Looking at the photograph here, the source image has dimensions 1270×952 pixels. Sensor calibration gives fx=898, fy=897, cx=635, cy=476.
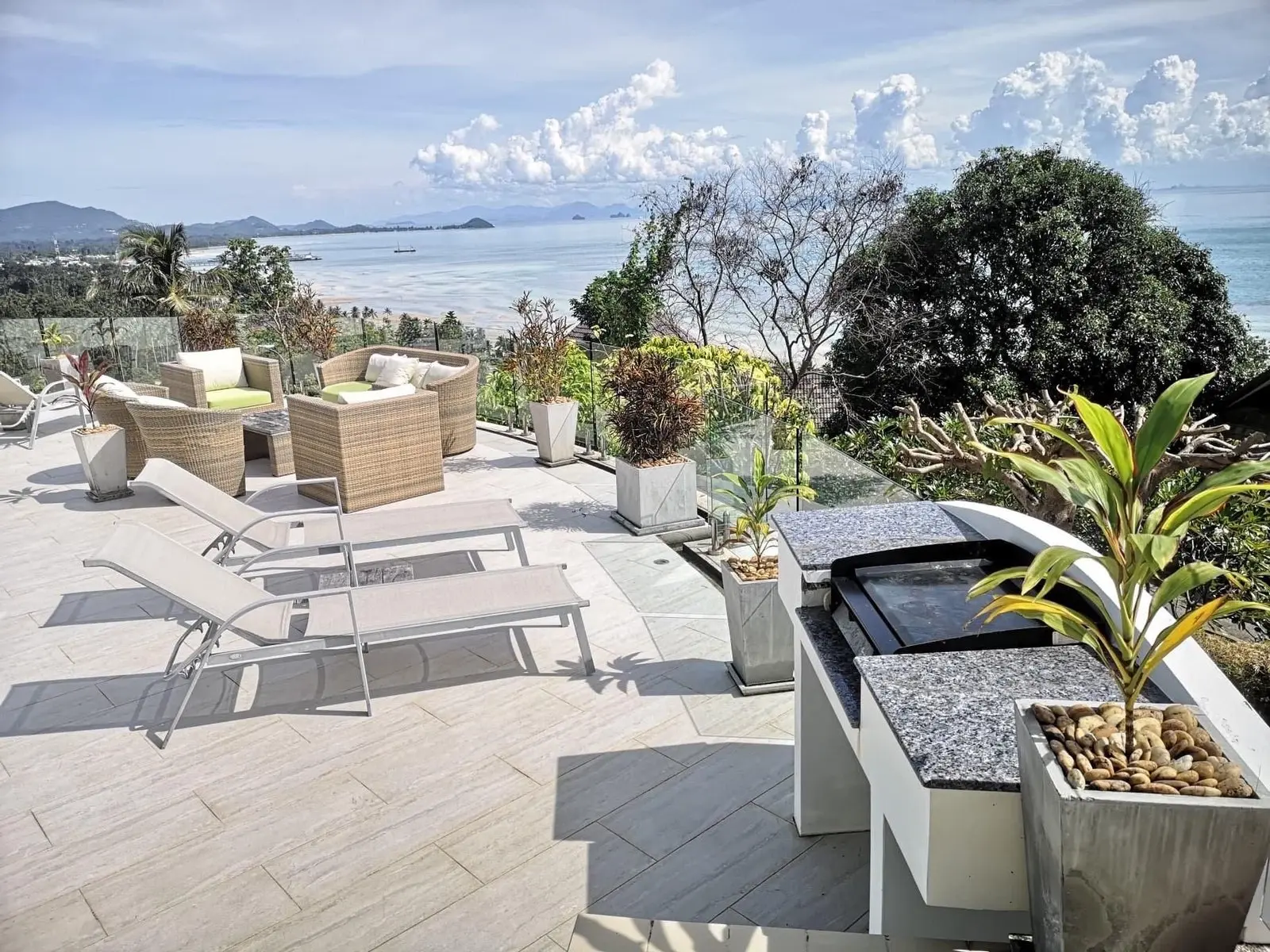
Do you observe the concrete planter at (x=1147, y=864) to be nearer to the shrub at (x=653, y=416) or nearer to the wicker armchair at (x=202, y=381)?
the shrub at (x=653, y=416)

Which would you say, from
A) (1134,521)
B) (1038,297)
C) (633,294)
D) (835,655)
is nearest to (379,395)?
(835,655)

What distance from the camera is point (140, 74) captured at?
18.1 feet

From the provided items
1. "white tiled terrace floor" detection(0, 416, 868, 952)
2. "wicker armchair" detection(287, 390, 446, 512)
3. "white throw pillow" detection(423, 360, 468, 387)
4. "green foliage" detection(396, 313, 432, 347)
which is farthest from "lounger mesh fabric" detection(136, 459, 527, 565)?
"green foliage" detection(396, 313, 432, 347)

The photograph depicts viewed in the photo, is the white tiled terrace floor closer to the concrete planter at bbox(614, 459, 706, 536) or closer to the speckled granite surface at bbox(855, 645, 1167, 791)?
the speckled granite surface at bbox(855, 645, 1167, 791)

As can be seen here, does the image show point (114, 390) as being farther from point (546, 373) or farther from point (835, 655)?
point (835, 655)

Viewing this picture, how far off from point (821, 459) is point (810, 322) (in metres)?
Result: 16.2

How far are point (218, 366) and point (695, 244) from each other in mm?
15093

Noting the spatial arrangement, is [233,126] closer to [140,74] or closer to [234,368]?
[234,368]

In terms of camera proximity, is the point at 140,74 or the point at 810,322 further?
the point at 810,322

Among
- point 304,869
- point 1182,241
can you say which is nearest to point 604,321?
point 1182,241

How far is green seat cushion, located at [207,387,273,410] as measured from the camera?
8070 millimetres

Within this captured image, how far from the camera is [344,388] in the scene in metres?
8.07

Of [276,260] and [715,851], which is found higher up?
[276,260]

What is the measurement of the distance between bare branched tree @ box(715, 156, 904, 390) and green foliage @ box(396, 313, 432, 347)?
10403 mm
